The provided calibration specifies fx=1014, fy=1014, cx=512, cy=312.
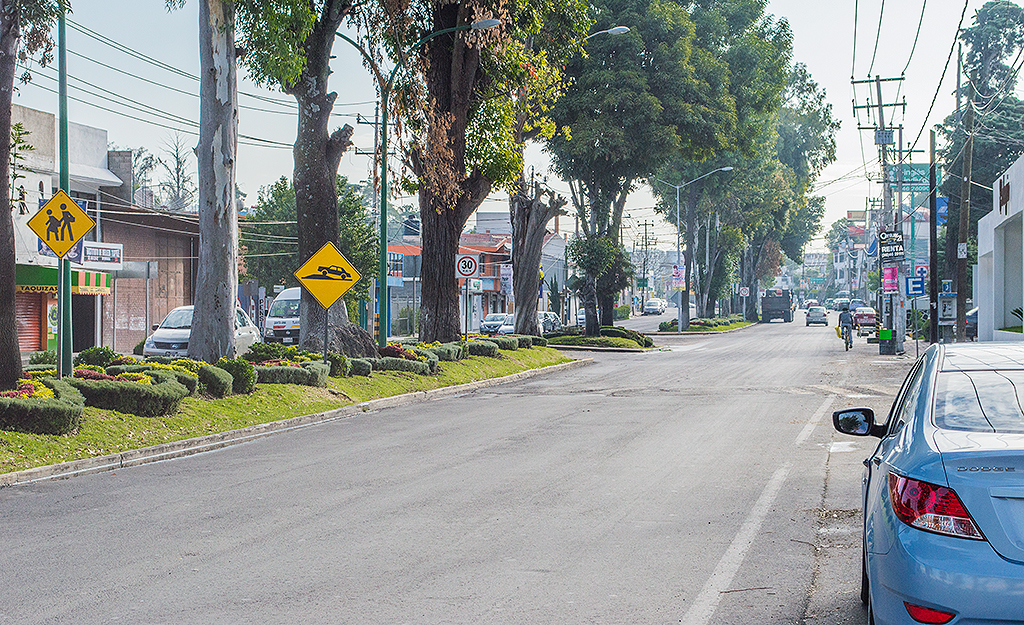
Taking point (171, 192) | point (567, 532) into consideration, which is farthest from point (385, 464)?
point (171, 192)

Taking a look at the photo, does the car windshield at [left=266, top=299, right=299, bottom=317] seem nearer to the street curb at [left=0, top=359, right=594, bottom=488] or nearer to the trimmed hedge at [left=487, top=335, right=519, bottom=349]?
the trimmed hedge at [left=487, top=335, right=519, bottom=349]

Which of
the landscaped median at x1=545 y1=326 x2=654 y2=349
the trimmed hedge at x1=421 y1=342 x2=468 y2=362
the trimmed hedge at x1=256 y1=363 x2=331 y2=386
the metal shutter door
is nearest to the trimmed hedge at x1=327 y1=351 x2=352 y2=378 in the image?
the trimmed hedge at x1=256 y1=363 x2=331 y2=386

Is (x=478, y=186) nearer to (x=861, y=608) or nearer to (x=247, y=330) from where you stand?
(x=247, y=330)

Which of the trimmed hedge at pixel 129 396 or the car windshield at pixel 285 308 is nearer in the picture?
the trimmed hedge at pixel 129 396

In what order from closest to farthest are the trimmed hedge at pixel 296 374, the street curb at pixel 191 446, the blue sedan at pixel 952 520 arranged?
the blue sedan at pixel 952 520 < the street curb at pixel 191 446 < the trimmed hedge at pixel 296 374

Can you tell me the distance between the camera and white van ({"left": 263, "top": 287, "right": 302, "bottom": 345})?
3697cm

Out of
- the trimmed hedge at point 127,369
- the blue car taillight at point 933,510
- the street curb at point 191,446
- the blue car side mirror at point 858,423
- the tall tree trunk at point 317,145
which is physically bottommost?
the street curb at point 191,446

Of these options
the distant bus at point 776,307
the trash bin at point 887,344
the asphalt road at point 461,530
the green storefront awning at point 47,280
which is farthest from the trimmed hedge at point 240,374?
the distant bus at point 776,307

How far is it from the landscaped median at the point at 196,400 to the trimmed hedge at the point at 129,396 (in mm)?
17

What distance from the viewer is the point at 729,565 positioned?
673 cm

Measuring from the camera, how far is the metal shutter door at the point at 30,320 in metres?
34.5

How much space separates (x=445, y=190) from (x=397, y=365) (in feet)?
16.2

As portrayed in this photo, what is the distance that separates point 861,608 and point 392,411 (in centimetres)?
1311

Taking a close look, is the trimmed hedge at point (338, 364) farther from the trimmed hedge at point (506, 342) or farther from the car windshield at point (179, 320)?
the trimmed hedge at point (506, 342)
